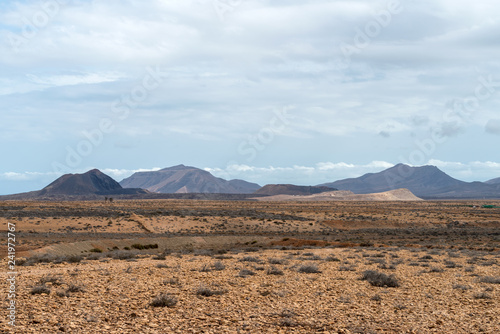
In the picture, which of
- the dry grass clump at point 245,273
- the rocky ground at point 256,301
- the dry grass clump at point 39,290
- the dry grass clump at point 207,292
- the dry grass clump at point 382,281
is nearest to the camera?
the rocky ground at point 256,301

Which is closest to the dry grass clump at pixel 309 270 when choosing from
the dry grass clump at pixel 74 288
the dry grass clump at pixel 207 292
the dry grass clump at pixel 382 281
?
the dry grass clump at pixel 382 281

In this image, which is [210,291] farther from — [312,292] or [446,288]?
[446,288]

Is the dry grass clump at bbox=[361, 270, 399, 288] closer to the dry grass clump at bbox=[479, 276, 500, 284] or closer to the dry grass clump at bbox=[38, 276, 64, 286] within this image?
the dry grass clump at bbox=[479, 276, 500, 284]

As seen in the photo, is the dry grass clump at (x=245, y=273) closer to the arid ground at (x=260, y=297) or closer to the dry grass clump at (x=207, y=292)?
the arid ground at (x=260, y=297)

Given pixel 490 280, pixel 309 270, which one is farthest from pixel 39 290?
pixel 490 280

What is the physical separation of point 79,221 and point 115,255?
133 ft

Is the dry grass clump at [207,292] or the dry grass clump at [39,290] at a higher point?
the dry grass clump at [39,290]

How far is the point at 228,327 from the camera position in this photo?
376 inches

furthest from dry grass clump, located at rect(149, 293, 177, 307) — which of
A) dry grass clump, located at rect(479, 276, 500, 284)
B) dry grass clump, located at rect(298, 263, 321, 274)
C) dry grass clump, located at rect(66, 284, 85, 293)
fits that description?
dry grass clump, located at rect(479, 276, 500, 284)

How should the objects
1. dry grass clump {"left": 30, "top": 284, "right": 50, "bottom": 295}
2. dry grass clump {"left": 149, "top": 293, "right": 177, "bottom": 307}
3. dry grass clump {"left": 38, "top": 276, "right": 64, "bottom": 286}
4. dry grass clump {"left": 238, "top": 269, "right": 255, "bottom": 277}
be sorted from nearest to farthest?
dry grass clump {"left": 149, "top": 293, "right": 177, "bottom": 307} → dry grass clump {"left": 30, "top": 284, "right": 50, "bottom": 295} → dry grass clump {"left": 38, "top": 276, "right": 64, "bottom": 286} → dry grass clump {"left": 238, "top": 269, "right": 255, "bottom": 277}

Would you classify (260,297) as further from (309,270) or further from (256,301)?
(309,270)

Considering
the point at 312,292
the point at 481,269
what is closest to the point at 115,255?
the point at 312,292

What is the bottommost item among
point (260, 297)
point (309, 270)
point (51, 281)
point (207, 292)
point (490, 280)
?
point (490, 280)

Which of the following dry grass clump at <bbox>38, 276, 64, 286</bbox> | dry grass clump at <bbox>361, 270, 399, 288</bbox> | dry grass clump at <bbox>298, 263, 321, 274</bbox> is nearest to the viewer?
dry grass clump at <bbox>38, 276, 64, 286</bbox>
